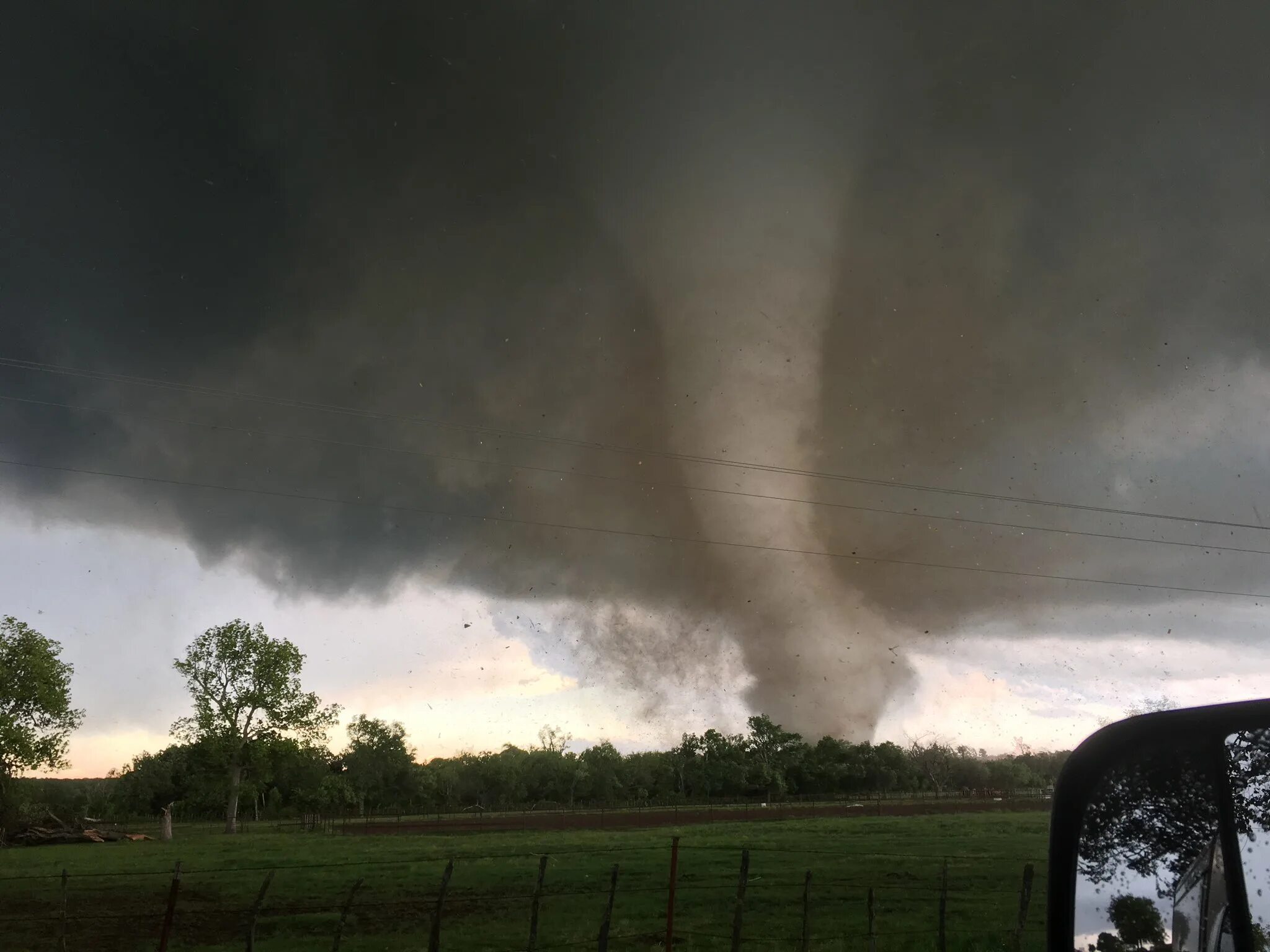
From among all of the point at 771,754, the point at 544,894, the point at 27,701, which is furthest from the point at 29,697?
the point at 771,754

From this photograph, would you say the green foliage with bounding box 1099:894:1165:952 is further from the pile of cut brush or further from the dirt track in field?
the pile of cut brush

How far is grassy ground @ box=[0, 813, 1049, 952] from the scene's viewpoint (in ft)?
62.7

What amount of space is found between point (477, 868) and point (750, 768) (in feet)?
285

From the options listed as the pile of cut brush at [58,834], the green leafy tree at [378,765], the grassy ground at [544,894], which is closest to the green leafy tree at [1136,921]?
the grassy ground at [544,894]

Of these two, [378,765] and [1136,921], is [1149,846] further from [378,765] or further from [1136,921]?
[378,765]

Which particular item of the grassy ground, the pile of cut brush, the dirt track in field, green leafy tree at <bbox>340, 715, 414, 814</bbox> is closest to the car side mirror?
the grassy ground

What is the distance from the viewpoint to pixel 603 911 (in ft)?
75.3

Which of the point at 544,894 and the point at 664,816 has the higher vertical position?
the point at 544,894

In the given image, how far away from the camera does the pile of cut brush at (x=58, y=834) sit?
56000 mm

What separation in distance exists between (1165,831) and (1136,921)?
27 cm

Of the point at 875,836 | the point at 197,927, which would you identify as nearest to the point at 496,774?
the point at 875,836

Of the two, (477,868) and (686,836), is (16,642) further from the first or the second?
(686,836)

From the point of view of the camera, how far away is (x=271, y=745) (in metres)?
69.4

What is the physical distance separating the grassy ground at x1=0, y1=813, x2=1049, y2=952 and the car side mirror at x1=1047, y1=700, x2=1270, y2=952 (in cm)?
1645
